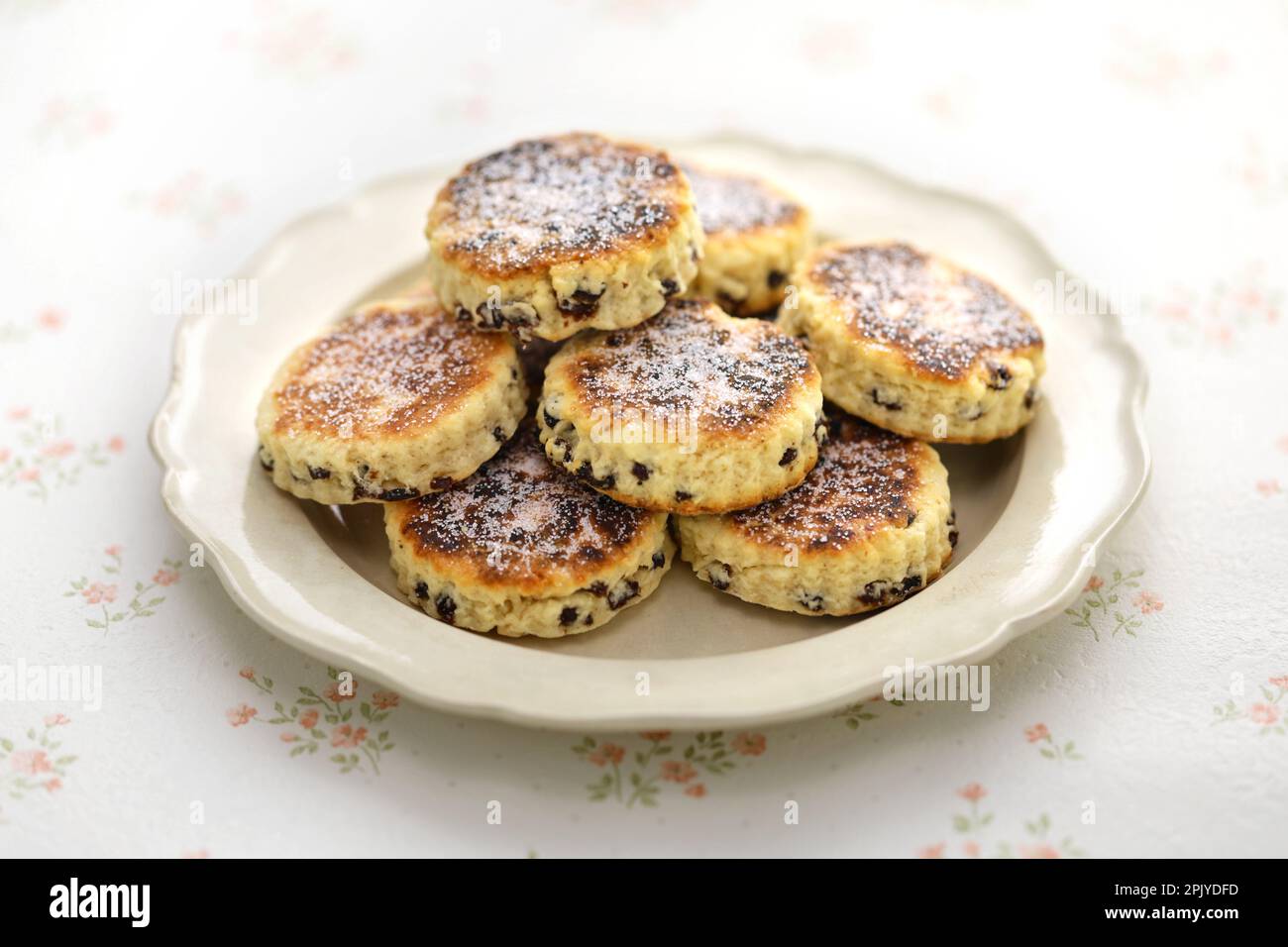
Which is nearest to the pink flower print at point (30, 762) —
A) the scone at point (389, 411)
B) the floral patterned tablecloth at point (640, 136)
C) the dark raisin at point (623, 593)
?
the floral patterned tablecloth at point (640, 136)

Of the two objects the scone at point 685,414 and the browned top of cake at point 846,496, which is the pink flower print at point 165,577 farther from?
the browned top of cake at point 846,496

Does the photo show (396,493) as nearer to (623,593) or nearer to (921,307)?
(623,593)

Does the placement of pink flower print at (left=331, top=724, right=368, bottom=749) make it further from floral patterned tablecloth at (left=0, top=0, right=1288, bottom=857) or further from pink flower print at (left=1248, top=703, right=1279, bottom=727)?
pink flower print at (left=1248, top=703, right=1279, bottom=727)

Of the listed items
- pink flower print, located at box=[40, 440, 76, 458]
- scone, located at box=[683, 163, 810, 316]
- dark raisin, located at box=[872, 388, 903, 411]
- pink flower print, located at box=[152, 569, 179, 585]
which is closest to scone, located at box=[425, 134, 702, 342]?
scone, located at box=[683, 163, 810, 316]

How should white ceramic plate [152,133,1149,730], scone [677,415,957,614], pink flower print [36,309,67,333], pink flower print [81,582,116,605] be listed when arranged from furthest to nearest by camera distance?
1. pink flower print [36,309,67,333]
2. pink flower print [81,582,116,605]
3. scone [677,415,957,614]
4. white ceramic plate [152,133,1149,730]

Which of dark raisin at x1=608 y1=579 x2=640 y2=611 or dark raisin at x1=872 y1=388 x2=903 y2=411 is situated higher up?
dark raisin at x1=872 y1=388 x2=903 y2=411
